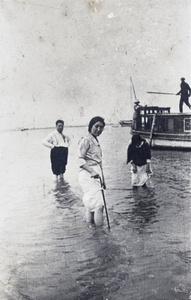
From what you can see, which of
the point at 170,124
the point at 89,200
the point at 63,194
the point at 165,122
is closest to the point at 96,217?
the point at 89,200

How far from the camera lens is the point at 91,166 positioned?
13.8 feet

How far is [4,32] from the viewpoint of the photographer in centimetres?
486

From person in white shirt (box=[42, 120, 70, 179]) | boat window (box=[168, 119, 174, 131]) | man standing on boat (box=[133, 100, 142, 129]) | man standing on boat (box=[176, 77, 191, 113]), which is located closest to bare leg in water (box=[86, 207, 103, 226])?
person in white shirt (box=[42, 120, 70, 179])

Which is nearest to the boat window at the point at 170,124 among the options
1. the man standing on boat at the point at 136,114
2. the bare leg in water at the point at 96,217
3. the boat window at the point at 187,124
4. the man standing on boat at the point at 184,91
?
the boat window at the point at 187,124

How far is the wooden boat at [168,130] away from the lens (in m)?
15.8

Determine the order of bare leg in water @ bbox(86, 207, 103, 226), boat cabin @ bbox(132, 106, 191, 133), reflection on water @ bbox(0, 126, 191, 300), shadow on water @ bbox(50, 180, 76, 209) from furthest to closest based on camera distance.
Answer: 1. boat cabin @ bbox(132, 106, 191, 133)
2. shadow on water @ bbox(50, 180, 76, 209)
3. bare leg in water @ bbox(86, 207, 103, 226)
4. reflection on water @ bbox(0, 126, 191, 300)

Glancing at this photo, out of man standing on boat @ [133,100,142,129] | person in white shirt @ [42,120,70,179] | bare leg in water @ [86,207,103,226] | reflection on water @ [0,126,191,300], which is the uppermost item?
man standing on boat @ [133,100,142,129]

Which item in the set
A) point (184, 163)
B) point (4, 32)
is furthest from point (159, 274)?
point (184, 163)

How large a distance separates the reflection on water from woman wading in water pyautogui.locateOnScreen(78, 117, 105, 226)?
0.56 meters

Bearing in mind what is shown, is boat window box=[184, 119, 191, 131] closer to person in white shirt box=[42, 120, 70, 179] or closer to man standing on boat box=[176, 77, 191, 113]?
man standing on boat box=[176, 77, 191, 113]

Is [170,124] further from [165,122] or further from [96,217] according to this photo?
[96,217]

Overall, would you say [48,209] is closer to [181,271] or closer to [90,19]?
[181,271]

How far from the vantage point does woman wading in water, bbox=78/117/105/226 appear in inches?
161

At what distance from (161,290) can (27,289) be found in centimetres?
140
